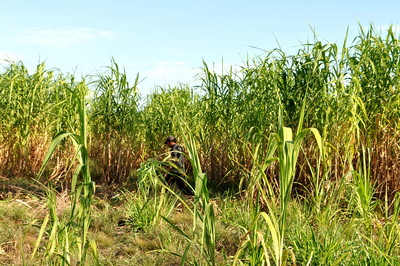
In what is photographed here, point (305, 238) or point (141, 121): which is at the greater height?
point (141, 121)

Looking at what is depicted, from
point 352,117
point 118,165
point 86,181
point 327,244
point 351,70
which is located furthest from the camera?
point 118,165

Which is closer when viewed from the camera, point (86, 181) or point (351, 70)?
point (86, 181)

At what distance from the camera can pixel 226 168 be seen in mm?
7438

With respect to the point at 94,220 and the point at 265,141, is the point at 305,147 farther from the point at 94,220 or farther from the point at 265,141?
the point at 94,220

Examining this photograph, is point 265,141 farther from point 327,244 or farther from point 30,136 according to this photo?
point 30,136

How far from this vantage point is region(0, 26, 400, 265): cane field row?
9.98 ft

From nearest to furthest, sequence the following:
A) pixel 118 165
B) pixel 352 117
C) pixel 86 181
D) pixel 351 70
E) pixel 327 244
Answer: pixel 86 181 → pixel 327 244 → pixel 352 117 → pixel 351 70 → pixel 118 165

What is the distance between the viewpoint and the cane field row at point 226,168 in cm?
304

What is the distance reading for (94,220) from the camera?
5.71 meters

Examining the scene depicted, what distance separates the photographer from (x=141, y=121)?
334 inches

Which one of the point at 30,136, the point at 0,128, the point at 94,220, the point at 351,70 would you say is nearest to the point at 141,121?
the point at 30,136

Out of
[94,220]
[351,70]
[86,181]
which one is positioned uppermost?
[351,70]

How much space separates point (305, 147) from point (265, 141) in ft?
1.65

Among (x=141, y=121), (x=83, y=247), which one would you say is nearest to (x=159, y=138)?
(x=141, y=121)
